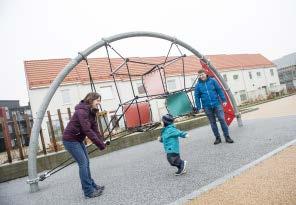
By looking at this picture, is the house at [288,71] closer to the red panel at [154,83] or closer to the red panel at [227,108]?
the red panel at [227,108]

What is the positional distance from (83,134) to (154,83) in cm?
386

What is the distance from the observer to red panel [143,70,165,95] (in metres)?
9.32

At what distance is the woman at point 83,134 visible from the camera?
5832 mm

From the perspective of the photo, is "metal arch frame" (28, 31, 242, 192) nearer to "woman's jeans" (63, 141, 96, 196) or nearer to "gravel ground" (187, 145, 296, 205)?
"woman's jeans" (63, 141, 96, 196)

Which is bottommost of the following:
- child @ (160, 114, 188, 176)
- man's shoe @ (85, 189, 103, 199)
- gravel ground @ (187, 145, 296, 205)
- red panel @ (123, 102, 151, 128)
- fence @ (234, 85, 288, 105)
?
fence @ (234, 85, 288, 105)

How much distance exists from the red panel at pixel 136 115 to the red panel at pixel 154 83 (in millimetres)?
453

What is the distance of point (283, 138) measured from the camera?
26.1 ft

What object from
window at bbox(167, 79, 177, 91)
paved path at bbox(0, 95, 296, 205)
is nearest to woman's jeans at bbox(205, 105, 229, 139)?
paved path at bbox(0, 95, 296, 205)

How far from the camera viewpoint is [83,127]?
5.79 metres

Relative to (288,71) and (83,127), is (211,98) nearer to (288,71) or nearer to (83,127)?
(83,127)

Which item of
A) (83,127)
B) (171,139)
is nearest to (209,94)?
(171,139)

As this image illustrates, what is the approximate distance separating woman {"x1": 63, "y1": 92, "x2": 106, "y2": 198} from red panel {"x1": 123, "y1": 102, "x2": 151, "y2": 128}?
10.1 ft

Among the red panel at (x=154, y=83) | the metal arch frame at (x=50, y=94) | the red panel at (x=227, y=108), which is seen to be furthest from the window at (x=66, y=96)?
the metal arch frame at (x=50, y=94)

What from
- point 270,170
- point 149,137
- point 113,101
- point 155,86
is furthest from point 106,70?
point 270,170
